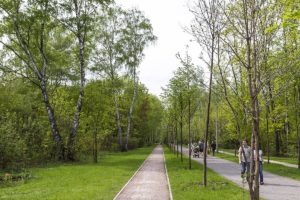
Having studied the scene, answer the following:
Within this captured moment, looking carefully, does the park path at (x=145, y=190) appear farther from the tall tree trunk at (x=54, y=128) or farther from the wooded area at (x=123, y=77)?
the tall tree trunk at (x=54, y=128)

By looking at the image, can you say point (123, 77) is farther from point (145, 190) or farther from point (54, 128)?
point (145, 190)

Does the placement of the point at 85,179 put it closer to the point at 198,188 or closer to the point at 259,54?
the point at 198,188

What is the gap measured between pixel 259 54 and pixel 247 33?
455 mm

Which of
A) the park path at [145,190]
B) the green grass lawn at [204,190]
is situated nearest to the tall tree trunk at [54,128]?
the park path at [145,190]

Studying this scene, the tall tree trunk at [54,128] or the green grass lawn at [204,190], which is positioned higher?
the tall tree trunk at [54,128]

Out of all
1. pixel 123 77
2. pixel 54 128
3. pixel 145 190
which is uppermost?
pixel 123 77

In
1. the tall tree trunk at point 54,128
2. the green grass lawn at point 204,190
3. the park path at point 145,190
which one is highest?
the tall tree trunk at point 54,128

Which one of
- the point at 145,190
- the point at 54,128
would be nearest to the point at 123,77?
the point at 54,128

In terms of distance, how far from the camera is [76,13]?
85.9 ft

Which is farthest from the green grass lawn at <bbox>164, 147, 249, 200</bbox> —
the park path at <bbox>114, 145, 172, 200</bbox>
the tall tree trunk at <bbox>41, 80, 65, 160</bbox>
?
A: the tall tree trunk at <bbox>41, 80, 65, 160</bbox>

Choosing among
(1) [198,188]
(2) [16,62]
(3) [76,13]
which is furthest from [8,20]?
(1) [198,188]

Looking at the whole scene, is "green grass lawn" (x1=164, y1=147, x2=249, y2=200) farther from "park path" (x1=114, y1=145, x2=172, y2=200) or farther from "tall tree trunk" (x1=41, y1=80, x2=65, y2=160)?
"tall tree trunk" (x1=41, y1=80, x2=65, y2=160)

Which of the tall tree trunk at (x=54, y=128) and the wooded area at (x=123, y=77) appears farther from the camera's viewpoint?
the tall tree trunk at (x=54, y=128)

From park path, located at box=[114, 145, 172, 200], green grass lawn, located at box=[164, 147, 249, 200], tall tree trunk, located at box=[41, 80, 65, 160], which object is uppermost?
tall tree trunk, located at box=[41, 80, 65, 160]
